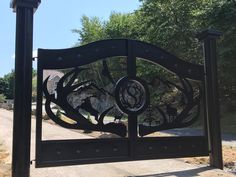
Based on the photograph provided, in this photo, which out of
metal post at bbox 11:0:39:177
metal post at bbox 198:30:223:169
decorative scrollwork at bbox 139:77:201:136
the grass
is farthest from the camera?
metal post at bbox 198:30:223:169

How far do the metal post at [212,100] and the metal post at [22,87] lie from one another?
3534mm

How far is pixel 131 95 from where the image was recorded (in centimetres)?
675

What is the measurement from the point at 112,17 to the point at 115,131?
1459 inches

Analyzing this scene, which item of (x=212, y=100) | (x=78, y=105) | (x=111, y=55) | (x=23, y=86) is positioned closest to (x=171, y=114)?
(x=212, y=100)

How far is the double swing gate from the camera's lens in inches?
241

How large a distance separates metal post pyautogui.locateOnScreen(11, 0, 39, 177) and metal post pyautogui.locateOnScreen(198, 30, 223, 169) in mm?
3534

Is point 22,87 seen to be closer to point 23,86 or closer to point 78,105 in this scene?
point 23,86

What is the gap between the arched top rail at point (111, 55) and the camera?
6176 mm

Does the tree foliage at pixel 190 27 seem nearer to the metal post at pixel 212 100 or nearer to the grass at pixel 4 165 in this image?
the metal post at pixel 212 100

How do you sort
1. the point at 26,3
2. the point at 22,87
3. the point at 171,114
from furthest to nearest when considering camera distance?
the point at 171,114
the point at 26,3
the point at 22,87

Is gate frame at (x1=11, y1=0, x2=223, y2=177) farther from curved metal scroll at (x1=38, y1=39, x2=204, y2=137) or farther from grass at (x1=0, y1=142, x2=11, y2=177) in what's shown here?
grass at (x1=0, y1=142, x2=11, y2=177)

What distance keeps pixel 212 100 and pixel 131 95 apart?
1770mm

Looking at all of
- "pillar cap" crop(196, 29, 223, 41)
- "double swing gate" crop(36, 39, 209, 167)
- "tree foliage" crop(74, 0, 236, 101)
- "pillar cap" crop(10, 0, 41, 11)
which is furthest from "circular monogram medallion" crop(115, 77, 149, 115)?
"tree foliage" crop(74, 0, 236, 101)

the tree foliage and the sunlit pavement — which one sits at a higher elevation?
the tree foliage
